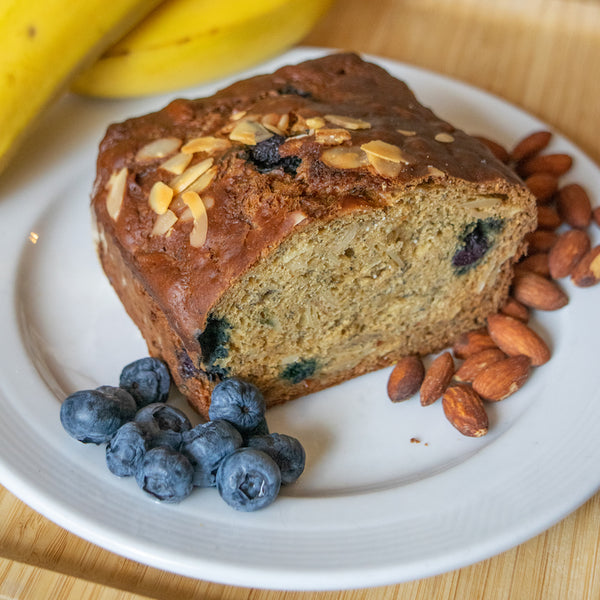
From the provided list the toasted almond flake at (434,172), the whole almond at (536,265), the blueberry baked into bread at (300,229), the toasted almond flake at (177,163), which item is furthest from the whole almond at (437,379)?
the toasted almond flake at (177,163)

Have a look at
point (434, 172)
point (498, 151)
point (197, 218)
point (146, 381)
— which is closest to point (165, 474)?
point (146, 381)

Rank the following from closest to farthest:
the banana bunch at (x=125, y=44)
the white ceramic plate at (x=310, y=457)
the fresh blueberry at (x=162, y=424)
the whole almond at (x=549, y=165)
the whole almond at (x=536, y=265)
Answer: the white ceramic plate at (x=310, y=457), the fresh blueberry at (x=162, y=424), the whole almond at (x=536, y=265), the banana bunch at (x=125, y=44), the whole almond at (x=549, y=165)

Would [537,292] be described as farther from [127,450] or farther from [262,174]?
[127,450]

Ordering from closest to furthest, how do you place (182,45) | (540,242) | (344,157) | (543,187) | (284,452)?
(284,452), (344,157), (540,242), (543,187), (182,45)

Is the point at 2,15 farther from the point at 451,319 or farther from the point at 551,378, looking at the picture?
the point at 551,378

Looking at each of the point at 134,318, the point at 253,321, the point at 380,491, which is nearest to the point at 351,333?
the point at 253,321

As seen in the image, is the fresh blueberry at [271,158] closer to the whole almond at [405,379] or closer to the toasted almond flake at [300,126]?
the toasted almond flake at [300,126]
